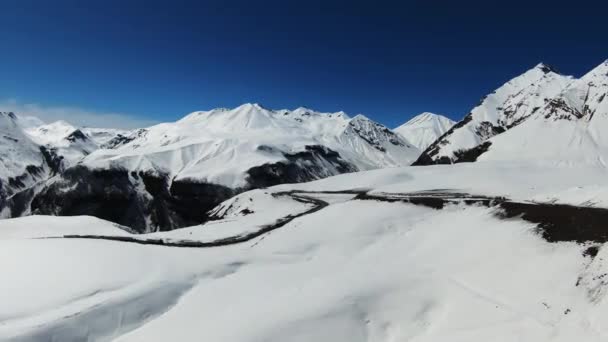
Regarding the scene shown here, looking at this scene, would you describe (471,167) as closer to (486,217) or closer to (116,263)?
(486,217)

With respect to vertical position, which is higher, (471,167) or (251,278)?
(471,167)

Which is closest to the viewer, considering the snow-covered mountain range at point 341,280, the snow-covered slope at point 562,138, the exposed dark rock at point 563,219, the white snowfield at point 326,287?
the white snowfield at point 326,287

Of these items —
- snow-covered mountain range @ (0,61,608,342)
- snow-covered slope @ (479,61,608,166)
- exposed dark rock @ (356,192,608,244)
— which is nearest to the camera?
snow-covered mountain range @ (0,61,608,342)

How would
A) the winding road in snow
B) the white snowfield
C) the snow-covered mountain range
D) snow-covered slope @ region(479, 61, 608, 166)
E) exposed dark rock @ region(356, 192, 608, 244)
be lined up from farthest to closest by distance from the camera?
snow-covered slope @ region(479, 61, 608, 166), the winding road in snow, exposed dark rock @ region(356, 192, 608, 244), the snow-covered mountain range, the white snowfield

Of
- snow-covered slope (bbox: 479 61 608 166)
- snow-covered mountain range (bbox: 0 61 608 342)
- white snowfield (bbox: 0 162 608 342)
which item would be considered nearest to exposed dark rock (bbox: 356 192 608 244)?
snow-covered mountain range (bbox: 0 61 608 342)

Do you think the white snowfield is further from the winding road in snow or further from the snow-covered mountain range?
the winding road in snow

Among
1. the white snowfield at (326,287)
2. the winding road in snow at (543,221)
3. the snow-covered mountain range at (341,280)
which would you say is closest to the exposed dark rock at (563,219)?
the winding road in snow at (543,221)

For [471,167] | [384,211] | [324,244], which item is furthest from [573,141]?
[324,244]

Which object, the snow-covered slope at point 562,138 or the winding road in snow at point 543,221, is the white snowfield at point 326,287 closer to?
the winding road in snow at point 543,221
